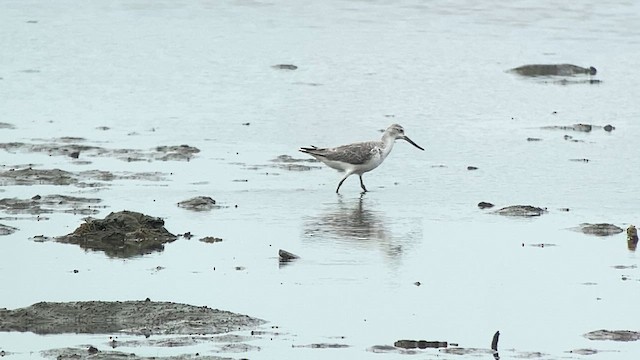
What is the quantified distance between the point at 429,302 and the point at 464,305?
0.95 ft

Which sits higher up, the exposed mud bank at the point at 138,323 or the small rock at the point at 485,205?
the small rock at the point at 485,205

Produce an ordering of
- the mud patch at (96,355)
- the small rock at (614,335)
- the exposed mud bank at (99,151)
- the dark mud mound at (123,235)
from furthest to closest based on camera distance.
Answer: the exposed mud bank at (99,151)
the dark mud mound at (123,235)
the small rock at (614,335)
the mud patch at (96,355)

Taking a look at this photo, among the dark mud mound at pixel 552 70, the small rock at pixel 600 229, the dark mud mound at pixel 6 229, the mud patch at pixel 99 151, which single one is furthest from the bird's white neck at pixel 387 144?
the dark mud mound at pixel 552 70

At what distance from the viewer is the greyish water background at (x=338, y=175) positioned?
13.3 meters

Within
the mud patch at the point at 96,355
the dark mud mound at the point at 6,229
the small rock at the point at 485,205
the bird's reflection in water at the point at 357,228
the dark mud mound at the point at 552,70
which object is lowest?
the mud patch at the point at 96,355

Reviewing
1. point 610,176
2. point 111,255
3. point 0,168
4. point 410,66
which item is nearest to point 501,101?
point 410,66

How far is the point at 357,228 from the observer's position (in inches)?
658

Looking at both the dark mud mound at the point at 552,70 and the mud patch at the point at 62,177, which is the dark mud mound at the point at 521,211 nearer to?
the mud patch at the point at 62,177

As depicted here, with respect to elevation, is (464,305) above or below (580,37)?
below

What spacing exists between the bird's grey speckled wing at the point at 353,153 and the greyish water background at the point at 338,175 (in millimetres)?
357

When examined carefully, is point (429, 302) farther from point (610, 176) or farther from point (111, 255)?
point (610, 176)

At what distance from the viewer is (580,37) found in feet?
108

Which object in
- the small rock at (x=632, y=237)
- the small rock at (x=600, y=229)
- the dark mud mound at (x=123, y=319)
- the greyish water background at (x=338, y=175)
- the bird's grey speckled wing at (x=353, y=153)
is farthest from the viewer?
the bird's grey speckled wing at (x=353, y=153)

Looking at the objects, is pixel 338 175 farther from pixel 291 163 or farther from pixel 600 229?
pixel 600 229
